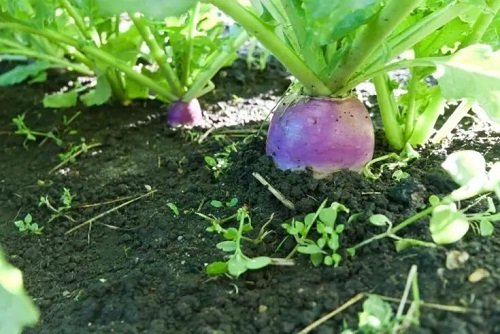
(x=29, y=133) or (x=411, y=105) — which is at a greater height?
(x=411, y=105)

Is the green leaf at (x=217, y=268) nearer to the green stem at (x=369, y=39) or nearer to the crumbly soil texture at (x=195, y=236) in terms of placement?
the crumbly soil texture at (x=195, y=236)

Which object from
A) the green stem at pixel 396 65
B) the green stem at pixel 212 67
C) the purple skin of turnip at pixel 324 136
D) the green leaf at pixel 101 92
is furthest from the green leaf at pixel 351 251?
the green leaf at pixel 101 92

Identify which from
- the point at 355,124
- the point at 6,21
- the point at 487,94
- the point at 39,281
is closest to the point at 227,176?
the point at 355,124

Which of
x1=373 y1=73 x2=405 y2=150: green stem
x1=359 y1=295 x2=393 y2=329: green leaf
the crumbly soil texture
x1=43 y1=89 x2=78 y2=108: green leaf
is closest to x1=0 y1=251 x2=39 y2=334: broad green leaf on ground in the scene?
the crumbly soil texture

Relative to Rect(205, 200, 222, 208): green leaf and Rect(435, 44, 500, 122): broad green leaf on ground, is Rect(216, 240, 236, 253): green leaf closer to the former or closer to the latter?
Rect(205, 200, 222, 208): green leaf

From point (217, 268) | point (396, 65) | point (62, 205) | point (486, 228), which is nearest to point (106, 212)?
point (62, 205)

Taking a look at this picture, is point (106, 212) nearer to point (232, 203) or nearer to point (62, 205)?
point (62, 205)

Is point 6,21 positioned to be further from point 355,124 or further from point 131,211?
point 355,124
